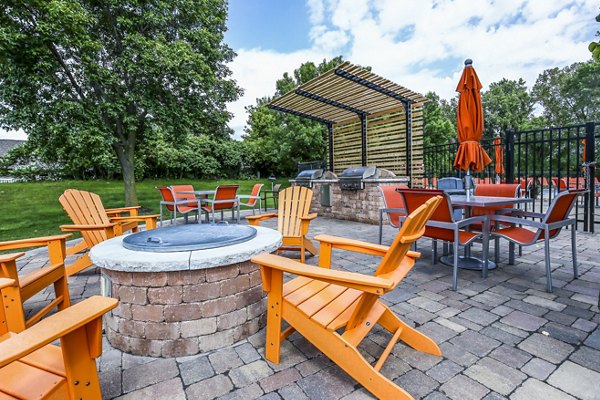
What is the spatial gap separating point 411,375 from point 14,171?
20.8 m

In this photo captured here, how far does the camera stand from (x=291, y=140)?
46.6 feet

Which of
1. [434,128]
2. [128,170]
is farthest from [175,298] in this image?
[434,128]

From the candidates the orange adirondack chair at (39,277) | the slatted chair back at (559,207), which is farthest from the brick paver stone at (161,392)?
the slatted chair back at (559,207)

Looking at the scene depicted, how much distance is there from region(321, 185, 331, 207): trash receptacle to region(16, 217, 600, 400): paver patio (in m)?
4.62

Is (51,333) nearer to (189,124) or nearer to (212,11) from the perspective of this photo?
(189,124)

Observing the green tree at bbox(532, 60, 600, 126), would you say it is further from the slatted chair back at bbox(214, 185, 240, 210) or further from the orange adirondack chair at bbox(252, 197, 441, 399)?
the orange adirondack chair at bbox(252, 197, 441, 399)

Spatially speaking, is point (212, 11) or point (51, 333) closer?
point (51, 333)

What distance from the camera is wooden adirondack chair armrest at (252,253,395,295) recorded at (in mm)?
1188

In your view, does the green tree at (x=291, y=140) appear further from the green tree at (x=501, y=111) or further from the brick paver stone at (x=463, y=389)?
the brick paver stone at (x=463, y=389)

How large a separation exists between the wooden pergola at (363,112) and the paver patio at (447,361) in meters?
4.30

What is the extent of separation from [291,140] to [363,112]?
7.00 metres

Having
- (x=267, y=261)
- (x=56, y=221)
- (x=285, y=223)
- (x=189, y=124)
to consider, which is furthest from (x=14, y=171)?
(x=267, y=261)

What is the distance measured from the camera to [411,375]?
1466 millimetres

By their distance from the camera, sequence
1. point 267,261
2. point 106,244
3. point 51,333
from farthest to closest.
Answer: point 106,244 → point 267,261 → point 51,333
